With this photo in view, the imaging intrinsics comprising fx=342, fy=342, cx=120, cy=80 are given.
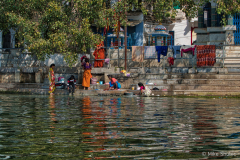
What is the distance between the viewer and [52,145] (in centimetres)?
483

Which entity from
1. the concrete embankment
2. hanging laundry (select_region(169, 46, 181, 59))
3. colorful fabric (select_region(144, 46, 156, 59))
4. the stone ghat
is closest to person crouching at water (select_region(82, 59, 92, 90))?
the concrete embankment

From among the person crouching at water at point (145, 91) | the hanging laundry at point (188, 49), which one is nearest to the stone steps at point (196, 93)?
the person crouching at water at point (145, 91)

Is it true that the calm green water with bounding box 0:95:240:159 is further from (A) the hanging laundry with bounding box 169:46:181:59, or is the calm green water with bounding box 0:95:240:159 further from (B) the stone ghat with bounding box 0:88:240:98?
(A) the hanging laundry with bounding box 169:46:181:59

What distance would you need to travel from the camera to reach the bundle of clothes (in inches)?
787

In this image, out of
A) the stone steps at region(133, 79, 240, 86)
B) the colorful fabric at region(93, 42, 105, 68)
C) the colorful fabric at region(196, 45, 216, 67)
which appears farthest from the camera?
the colorful fabric at region(93, 42, 105, 68)

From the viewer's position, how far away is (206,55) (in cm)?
2003

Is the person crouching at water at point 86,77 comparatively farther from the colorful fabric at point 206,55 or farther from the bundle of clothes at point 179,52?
the colorful fabric at point 206,55

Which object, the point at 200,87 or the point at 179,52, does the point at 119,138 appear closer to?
the point at 200,87

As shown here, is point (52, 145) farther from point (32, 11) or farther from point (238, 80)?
point (32, 11)

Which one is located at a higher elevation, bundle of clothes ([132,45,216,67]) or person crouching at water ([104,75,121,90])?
bundle of clothes ([132,45,216,67])

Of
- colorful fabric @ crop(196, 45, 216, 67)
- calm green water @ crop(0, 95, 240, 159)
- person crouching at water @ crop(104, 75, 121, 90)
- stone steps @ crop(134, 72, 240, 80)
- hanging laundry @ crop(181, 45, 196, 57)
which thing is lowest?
calm green water @ crop(0, 95, 240, 159)

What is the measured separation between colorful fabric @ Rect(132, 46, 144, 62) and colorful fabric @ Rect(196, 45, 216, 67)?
341 centimetres

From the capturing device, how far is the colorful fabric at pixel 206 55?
19.9 meters

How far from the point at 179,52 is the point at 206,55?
75.4 inches
